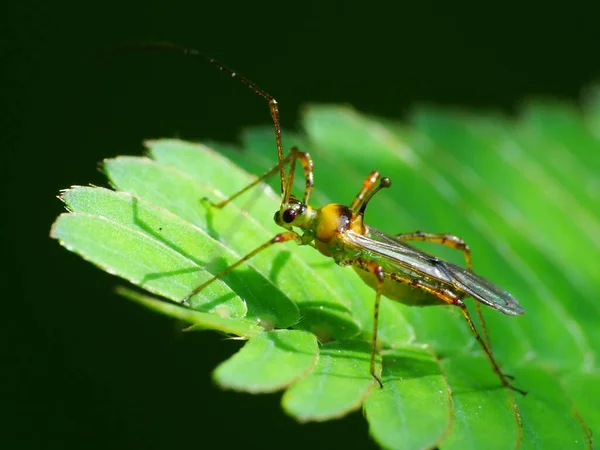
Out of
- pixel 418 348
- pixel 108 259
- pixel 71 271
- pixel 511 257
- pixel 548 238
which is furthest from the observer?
pixel 71 271

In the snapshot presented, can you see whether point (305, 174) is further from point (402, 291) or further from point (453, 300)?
point (453, 300)

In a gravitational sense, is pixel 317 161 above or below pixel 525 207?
below

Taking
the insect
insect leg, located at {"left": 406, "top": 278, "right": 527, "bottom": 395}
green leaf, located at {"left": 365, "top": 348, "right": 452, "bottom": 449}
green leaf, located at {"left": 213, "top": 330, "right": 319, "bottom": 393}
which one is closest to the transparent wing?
the insect

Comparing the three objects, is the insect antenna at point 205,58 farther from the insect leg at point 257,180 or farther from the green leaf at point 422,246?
the green leaf at point 422,246

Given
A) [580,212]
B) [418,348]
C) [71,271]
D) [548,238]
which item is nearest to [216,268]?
[418,348]

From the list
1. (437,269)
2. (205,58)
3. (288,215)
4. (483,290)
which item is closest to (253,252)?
(288,215)

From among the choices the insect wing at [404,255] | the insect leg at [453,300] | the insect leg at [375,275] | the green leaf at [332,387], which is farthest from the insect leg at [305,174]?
the green leaf at [332,387]

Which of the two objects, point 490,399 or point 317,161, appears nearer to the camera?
point 490,399

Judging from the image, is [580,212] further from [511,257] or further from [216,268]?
[216,268]
